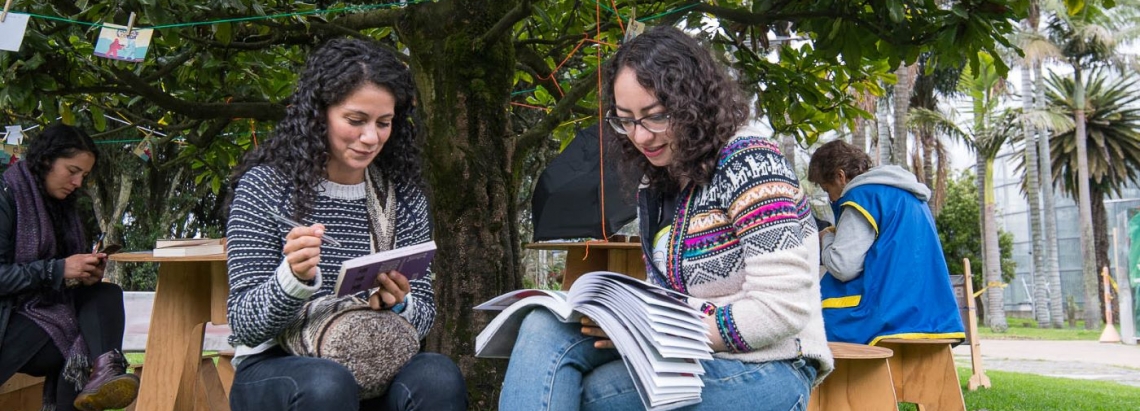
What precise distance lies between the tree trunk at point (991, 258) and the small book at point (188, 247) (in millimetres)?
21529

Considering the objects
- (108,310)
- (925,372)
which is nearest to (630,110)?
(925,372)

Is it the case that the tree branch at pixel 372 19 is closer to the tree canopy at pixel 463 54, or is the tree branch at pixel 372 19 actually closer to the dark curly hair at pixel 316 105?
the tree canopy at pixel 463 54

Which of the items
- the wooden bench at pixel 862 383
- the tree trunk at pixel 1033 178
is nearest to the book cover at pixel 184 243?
the wooden bench at pixel 862 383

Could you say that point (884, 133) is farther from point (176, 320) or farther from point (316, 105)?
point (316, 105)

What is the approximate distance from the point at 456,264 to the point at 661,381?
8.16 ft

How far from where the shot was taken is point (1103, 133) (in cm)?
2712

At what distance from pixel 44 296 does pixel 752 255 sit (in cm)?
328

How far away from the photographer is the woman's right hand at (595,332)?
6.07 ft

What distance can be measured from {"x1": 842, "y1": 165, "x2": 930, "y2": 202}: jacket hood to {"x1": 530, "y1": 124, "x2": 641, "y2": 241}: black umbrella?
5.59 ft

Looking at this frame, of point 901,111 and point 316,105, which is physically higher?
point 901,111

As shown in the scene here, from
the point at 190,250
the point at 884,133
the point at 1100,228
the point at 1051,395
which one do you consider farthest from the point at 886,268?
the point at 1100,228

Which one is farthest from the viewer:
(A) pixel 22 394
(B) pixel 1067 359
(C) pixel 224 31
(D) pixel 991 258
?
(D) pixel 991 258

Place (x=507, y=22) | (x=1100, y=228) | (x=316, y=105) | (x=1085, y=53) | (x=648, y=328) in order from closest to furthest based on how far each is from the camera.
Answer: (x=648, y=328) → (x=316, y=105) → (x=507, y=22) → (x=1085, y=53) → (x=1100, y=228)

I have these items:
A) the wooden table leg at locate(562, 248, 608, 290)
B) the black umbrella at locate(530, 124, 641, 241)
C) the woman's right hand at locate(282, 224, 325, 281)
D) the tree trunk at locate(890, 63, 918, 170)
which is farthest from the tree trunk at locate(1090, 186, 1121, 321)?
the woman's right hand at locate(282, 224, 325, 281)
